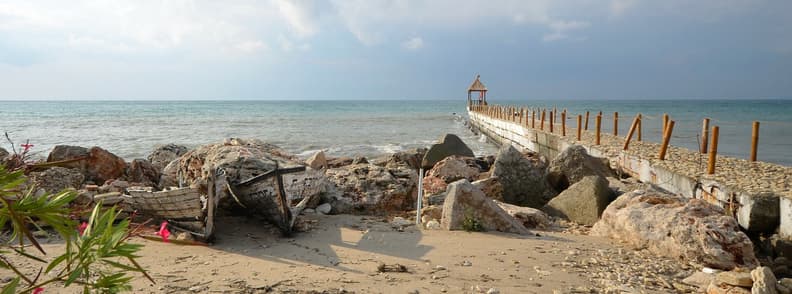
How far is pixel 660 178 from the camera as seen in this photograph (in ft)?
28.3

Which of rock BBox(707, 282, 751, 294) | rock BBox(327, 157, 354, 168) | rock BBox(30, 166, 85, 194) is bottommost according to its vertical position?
rock BBox(327, 157, 354, 168)

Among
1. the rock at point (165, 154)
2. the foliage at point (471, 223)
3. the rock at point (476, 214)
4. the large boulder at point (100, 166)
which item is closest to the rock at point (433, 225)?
the rock at point (476, 214)

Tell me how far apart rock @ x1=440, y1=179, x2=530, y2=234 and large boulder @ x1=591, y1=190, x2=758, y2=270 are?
1072mm

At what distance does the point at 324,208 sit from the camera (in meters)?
6.94

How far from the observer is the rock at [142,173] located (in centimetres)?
875

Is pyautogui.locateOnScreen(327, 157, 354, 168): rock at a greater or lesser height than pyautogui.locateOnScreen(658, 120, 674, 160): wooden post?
lesser

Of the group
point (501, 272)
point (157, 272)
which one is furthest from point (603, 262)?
point (157, 272)

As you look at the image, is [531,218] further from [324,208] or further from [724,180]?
[724,180]

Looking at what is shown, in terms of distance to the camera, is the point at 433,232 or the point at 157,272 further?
the point at 433,232

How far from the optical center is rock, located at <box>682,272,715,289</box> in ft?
12.8

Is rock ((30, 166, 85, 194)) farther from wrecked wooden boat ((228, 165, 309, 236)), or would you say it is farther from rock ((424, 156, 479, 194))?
rock ((424, 156, 479, 194))

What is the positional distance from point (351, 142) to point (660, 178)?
16.2 meters

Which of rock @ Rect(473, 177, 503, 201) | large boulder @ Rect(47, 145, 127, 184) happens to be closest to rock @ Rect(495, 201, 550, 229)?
rock @ Rect(473, 177, 503, 201)

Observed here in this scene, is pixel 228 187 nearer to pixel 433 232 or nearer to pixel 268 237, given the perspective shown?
pixel 268 237
